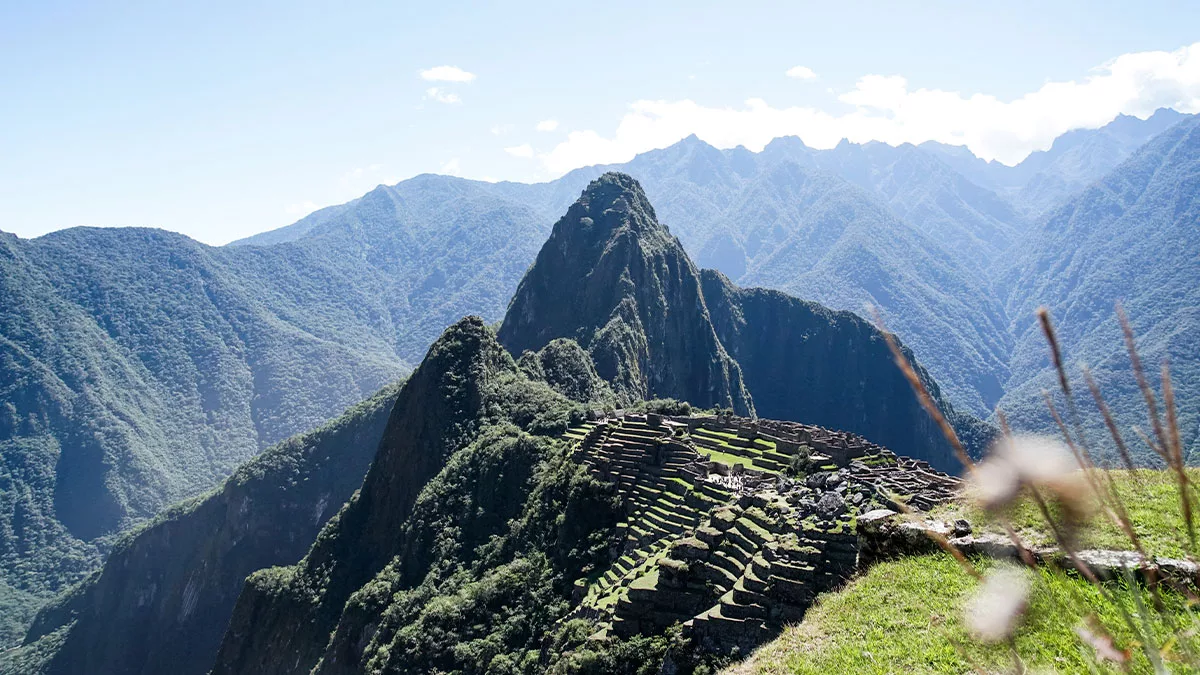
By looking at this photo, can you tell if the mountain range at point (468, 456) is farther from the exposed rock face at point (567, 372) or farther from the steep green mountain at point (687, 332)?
the steep green mountain at point (687, 332)

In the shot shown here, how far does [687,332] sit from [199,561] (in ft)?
285

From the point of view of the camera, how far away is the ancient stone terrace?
56.3 feet

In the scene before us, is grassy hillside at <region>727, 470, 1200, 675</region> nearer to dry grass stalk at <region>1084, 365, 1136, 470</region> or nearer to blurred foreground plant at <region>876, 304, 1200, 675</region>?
blurred foreground plant at <region>876, 304, 1200, 675</region>

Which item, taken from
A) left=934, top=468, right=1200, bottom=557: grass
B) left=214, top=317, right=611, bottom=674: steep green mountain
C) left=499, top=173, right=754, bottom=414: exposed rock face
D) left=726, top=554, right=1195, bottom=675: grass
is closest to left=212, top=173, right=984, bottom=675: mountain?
left=214, top=317, right=611, bottom=674: steep green mountain

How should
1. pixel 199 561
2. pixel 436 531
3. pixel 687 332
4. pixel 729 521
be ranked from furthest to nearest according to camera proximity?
pixel 687 332 < pixel 199 561 < pixel 436 531 < pixel 729 521

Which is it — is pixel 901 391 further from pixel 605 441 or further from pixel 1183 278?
pixel 605 441

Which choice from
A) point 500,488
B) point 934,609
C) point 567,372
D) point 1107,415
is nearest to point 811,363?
point 567,372

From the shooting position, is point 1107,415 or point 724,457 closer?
point 1107,415

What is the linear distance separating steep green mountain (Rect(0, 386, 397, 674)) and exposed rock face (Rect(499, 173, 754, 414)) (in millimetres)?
30637

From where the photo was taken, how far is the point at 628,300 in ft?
381

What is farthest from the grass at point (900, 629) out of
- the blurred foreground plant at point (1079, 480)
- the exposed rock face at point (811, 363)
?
the exposed rock face at point (811, 363)

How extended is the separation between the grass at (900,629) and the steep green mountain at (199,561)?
356 feet

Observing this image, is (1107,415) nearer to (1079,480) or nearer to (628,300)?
(1079,480)

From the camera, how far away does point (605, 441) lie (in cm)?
4347
